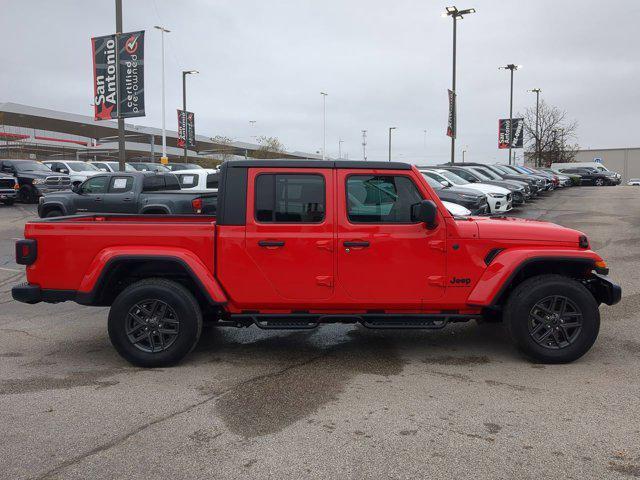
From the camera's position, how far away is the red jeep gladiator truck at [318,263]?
5086 millimetres

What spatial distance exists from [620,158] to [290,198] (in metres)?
87.6

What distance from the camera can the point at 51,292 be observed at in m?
5.22

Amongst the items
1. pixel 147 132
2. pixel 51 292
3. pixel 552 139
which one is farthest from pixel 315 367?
pixel 552 139

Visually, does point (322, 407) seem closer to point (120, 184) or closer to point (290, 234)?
point (290, 234)

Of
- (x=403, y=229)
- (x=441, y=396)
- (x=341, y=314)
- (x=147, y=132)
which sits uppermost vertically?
(x=147, y=132)

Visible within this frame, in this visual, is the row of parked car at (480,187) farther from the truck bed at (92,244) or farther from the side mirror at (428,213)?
the truck bed at (92,244)

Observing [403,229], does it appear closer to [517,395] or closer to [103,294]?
[517,395]

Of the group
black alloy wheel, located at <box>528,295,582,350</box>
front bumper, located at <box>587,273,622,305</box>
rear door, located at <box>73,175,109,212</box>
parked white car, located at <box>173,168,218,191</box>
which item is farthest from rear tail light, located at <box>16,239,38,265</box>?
parked white car, located at <box>173,168,218,191</box>

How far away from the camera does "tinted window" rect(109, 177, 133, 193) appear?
13750 millimetres

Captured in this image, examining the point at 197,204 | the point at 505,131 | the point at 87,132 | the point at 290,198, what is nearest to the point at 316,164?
the point at 290,198

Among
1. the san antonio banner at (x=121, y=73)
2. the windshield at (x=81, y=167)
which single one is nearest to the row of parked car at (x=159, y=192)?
the windshield at (x=81, y=167)

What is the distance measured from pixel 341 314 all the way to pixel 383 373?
64 cm

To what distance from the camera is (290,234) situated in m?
5.11

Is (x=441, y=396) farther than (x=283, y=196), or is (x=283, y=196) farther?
(x=283, y=196)
